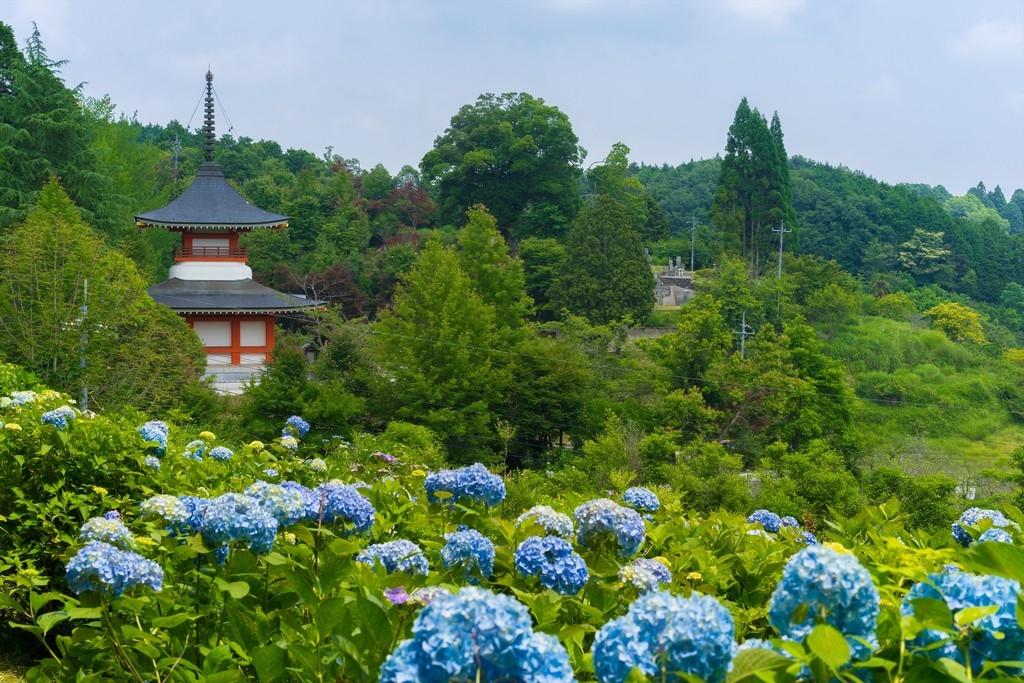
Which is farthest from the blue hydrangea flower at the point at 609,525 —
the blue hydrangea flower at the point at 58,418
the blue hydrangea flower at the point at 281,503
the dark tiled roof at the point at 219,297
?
the dark tiled roof at the point at 219,297

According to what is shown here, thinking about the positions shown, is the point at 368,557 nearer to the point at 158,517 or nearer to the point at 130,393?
the point at 158,517

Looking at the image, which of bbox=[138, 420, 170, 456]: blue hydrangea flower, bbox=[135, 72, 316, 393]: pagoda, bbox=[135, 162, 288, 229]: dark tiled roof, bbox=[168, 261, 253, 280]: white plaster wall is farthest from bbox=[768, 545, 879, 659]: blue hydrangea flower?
bbox=[168, 261, 253, 280]: white plaster wall

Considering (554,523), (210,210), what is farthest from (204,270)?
(554,523)

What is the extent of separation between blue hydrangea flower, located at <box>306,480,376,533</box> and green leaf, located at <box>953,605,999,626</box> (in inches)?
57.7

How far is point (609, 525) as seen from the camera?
238 centimetres

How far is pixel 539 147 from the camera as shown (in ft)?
138

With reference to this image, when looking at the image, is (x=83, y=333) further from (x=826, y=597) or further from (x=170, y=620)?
(x=826, y=597)

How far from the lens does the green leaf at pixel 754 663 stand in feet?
4.20

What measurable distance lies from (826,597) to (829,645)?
8 centimetres

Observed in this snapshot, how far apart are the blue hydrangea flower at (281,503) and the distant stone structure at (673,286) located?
36171 mm

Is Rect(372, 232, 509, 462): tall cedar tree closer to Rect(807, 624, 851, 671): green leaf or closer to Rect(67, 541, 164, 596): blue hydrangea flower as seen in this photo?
Rect(67, 541, 164, 596): blue hydrangea flower

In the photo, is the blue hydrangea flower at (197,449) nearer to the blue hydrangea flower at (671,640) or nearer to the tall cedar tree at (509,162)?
the blue hydrangea flower at (671,640)

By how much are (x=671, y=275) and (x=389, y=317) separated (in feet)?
69.6

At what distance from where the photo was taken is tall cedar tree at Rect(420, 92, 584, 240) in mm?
41031
